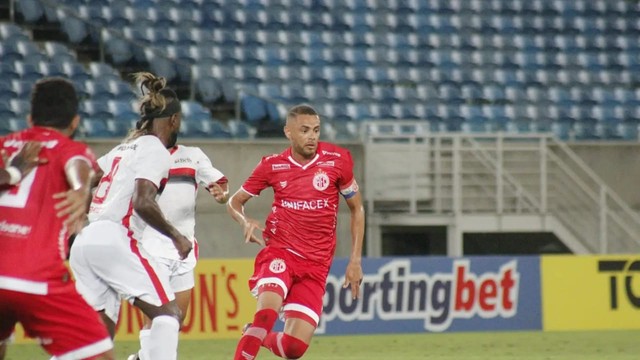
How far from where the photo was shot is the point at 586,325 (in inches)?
675

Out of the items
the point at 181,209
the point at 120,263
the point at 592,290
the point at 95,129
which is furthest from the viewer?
the point at 95,129

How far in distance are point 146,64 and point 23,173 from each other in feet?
50.2

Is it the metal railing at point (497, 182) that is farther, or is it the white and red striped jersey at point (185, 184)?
the metal railing at point (497, 182)

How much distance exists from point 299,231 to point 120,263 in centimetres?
180

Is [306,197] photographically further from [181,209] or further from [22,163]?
[22,163]

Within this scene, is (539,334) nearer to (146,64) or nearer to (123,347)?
(123,347)

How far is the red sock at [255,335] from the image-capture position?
8.61m

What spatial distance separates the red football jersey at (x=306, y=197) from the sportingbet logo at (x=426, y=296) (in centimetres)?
713

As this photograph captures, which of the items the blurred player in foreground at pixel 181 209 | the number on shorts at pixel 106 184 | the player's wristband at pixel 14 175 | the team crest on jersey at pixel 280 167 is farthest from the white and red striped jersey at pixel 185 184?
the player's wristband at pixel 14 175

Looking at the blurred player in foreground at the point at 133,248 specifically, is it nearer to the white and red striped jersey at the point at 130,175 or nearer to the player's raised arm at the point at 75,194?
the white and red striped jersey at the point at 130,175

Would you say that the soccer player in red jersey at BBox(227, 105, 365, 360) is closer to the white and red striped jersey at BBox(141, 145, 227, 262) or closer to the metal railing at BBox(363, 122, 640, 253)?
the white and red striped jersey at BBox(141, 145, 227, 262)

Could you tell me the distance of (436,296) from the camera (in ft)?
55.0

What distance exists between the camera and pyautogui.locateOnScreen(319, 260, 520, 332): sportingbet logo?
1647 centimetres

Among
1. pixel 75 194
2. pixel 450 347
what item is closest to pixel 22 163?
pixel 75 194
